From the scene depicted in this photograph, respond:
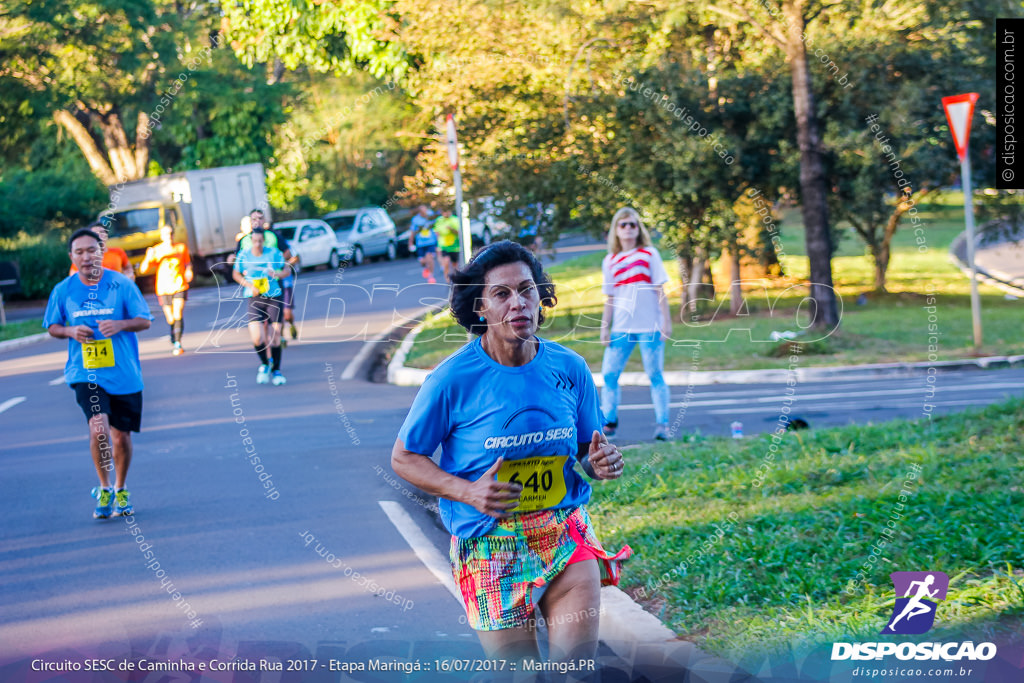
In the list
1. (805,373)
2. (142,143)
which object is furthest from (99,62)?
(805,373)

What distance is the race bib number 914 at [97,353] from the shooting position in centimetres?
768

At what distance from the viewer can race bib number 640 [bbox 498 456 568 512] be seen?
3.63 m

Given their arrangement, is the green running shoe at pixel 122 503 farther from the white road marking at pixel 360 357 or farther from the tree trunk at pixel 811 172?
the tree trunk at pixel 811 172

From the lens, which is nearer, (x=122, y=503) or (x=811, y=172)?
(x=122, y=503)

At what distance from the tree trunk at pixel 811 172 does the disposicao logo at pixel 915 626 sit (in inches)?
453

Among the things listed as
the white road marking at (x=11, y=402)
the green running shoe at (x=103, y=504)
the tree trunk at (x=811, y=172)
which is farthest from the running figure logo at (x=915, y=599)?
the tree trunk at (x=811, y=172)

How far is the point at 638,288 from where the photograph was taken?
988 cm

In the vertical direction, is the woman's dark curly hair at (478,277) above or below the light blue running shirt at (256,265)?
above

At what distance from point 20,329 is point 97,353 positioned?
15.4m

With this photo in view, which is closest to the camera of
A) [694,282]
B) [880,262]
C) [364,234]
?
[694,282]

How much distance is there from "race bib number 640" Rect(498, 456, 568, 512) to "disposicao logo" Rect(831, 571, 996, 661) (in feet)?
5.29

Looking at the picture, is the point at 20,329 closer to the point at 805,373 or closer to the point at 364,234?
the point at 364,234

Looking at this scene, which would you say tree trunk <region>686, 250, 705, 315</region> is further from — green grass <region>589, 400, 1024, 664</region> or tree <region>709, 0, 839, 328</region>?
green grass <region>589, 400, 1024, 664</region>

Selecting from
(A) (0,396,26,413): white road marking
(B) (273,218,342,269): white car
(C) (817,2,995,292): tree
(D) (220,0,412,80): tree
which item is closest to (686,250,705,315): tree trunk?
(C) (817,2,995,292): tree
